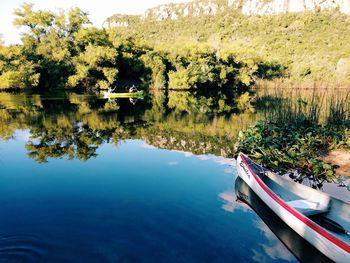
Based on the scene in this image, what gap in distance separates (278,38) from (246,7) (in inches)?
2151

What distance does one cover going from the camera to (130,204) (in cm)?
775

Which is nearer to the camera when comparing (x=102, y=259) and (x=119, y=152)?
(x=102, y=259)

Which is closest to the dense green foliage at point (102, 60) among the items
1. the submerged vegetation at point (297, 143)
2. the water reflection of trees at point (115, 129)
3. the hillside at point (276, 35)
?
the hillside at point (276, 35)

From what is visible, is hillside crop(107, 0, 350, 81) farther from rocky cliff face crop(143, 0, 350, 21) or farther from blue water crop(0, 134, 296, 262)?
blue water crop(0, 134, 296, 262)

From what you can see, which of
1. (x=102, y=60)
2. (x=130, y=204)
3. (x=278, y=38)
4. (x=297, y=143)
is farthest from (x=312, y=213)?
(x=278, y=38)

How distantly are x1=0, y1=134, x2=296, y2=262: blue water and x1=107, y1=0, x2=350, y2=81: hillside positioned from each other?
46.4 meters

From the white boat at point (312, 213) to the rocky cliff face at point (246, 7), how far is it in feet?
356

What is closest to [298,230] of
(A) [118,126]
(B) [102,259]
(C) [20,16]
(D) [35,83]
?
(B) [102,259]

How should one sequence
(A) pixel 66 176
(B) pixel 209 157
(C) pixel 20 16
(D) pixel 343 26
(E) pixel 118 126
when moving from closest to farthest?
(A) pixel 66 176 < (B) pixel 209 157 < (E) pixel 118 126 < (C) pixel 20 16 < (D) pixel 343 26

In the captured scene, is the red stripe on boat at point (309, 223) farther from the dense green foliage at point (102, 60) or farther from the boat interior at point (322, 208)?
the dense green foliage at point (102, 60)

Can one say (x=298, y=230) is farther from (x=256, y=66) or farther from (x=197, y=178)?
(x=256, y=66)

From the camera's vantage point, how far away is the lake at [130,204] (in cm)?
574

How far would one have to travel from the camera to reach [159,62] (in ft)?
169

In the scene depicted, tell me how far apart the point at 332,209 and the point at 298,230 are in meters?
0.90
